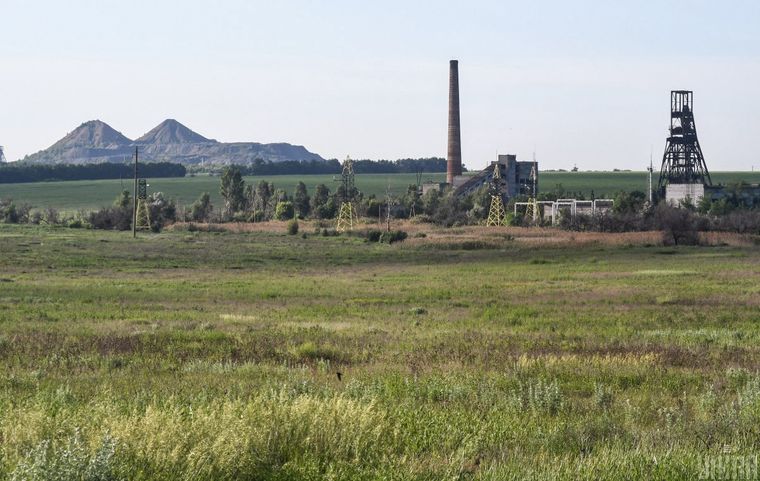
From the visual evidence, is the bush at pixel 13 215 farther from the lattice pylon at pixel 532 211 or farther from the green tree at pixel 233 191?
the lattice pylon at pixel 532 211

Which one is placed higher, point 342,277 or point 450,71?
point 450,71

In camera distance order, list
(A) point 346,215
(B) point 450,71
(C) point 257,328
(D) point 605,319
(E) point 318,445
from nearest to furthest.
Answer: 1. (E) point 318,445
2. (C) point 257,328
3. (D) point 605,319
4. (A) point 346,215
5. (B) point 450,71

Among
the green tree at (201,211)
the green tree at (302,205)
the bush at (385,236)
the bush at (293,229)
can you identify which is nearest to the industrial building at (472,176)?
the green tree at (302,205)

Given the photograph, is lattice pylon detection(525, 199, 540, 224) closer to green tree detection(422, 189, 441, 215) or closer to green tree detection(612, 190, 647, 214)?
green tree detection(612, 190, 647, 214)

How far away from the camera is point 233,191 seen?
154 m

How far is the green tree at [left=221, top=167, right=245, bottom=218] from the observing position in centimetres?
15112

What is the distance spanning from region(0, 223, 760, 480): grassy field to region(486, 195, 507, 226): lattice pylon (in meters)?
65.4

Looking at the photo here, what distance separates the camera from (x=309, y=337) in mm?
25094

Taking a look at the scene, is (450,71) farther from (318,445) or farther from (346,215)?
(318,445)

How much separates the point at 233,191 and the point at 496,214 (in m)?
48.4

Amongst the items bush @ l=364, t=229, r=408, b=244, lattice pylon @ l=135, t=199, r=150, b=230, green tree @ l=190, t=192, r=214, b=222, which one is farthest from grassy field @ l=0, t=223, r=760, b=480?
green tree @ l=190, t=192, r=214, b=222

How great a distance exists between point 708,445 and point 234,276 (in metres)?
44.8

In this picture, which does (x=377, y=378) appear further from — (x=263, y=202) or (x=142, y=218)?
(x=263, y=202)

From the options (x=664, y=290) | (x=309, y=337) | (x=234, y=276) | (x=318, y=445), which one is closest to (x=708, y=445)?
(x=318, y=445)
